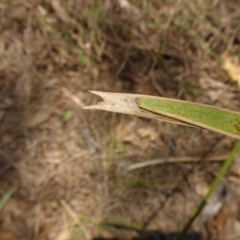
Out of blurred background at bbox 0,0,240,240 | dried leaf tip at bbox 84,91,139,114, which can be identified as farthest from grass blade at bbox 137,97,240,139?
blurred background at bbox 0,0,240,240

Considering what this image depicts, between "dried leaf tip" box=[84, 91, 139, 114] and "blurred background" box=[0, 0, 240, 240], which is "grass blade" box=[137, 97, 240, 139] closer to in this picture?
"dried leaf tip" box=[84, 91, 139, 114]

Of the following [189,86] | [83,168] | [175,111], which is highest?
[175,111]

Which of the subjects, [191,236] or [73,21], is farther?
[73,21]

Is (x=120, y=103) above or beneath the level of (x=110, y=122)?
above

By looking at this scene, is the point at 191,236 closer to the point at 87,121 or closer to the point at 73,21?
the point at 87,121

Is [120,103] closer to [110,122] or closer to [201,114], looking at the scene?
[201,114]

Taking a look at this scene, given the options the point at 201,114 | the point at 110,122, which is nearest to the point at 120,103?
the point at 201,114

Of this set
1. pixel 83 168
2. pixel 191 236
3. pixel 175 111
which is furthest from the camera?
pixel 83 168

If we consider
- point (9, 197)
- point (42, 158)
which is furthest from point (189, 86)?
point (9, 197)
